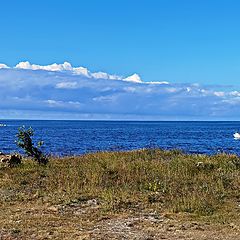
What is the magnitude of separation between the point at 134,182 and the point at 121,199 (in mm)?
2990

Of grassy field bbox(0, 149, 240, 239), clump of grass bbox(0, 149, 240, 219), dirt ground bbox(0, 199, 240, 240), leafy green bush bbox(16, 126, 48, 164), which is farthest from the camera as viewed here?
leafy green bush bbox(16, 126, 48, 164)

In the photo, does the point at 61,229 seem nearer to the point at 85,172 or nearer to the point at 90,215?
the point at 90,215

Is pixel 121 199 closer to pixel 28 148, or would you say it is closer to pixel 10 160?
pixel 10 160

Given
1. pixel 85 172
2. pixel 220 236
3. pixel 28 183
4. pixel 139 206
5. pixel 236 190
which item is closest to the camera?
pixel 220 236

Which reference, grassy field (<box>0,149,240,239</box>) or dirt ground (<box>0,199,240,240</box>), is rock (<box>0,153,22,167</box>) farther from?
dirt ground (<box>0,199,240,240</box>)

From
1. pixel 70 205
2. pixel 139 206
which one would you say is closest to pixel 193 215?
pixel 139 206

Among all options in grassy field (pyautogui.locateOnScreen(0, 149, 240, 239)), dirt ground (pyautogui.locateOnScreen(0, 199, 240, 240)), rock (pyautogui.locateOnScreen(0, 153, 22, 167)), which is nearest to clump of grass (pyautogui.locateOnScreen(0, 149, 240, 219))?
grassy field (pyautogui.locateOnScreen(0, 149, 240, 239))

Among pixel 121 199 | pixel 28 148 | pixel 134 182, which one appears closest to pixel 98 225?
pixel 121 199

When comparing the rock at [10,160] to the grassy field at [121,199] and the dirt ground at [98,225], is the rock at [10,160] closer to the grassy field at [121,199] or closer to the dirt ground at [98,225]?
the grassy field at [121,199]

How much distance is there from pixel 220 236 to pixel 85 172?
961 cm

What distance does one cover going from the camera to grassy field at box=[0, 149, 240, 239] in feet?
38.0

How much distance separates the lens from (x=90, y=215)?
13227 mm

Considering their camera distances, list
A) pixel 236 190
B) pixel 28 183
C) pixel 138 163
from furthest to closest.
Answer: pixel 138 163 → pixel 28 183 → pixel 236 190

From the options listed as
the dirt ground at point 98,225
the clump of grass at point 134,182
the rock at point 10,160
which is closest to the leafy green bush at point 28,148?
the clump of grass at point 134,182
